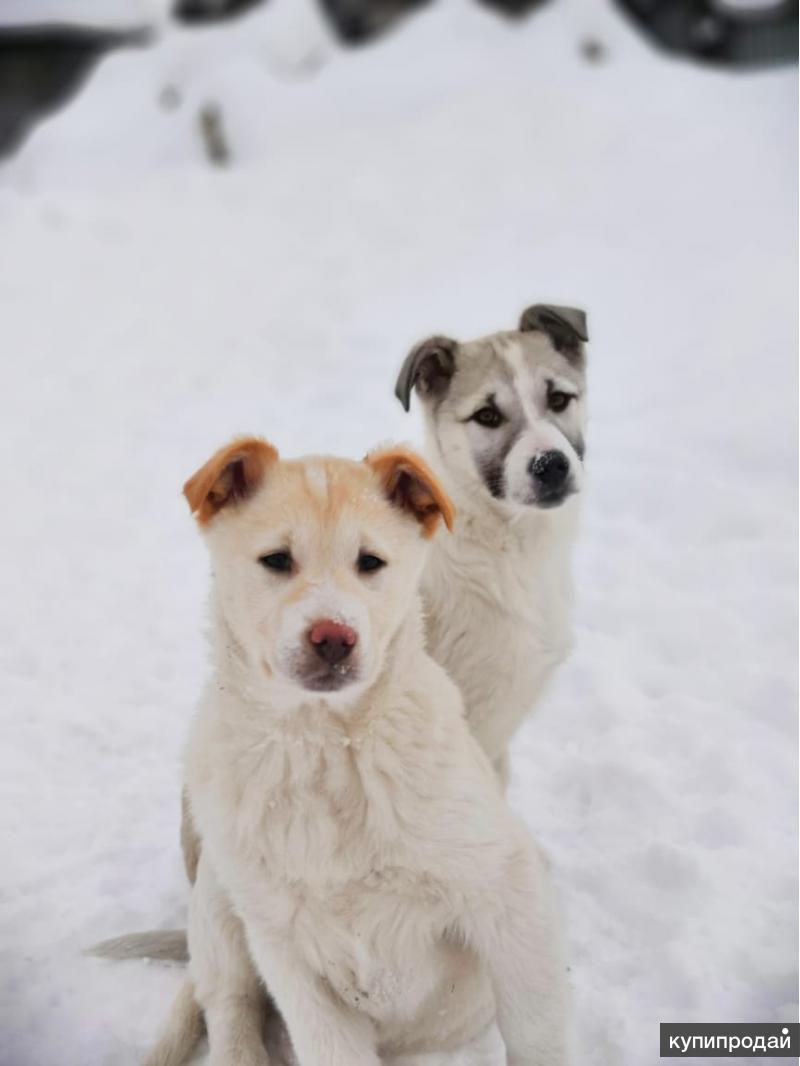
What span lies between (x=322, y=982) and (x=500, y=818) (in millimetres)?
600

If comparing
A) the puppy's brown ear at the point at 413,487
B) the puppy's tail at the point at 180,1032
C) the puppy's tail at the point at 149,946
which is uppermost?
the puppy's brown ear at the point at 413,487

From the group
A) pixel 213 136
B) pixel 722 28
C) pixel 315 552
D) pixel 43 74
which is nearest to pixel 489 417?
→ pixel 315 552

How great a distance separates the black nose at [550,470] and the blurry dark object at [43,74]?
9953 mm

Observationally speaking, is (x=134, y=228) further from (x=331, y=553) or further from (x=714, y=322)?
(x=331, y=553)

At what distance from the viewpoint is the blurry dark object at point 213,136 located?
12219 mm

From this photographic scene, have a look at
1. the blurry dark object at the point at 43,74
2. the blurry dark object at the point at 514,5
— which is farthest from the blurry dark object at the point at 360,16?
the blurry dark object at the point at 43,74

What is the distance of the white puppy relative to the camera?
7.64 ft

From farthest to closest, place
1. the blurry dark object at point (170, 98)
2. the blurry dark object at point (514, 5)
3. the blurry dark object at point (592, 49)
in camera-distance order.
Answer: the blurry dark object at point (514, 5)
the blurry dark object at point (592, 49)
the blurry dark object at point (170, 98)

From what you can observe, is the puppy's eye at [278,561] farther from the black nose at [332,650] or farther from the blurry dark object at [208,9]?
the blurry dark object at [208,9]

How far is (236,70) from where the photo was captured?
13367 millimetres

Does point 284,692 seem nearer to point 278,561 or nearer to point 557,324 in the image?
point 278,561

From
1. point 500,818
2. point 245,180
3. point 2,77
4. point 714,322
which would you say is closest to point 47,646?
point 500,818

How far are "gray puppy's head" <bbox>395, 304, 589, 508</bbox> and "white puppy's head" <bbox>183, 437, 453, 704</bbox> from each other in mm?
773

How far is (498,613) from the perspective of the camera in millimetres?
3256
